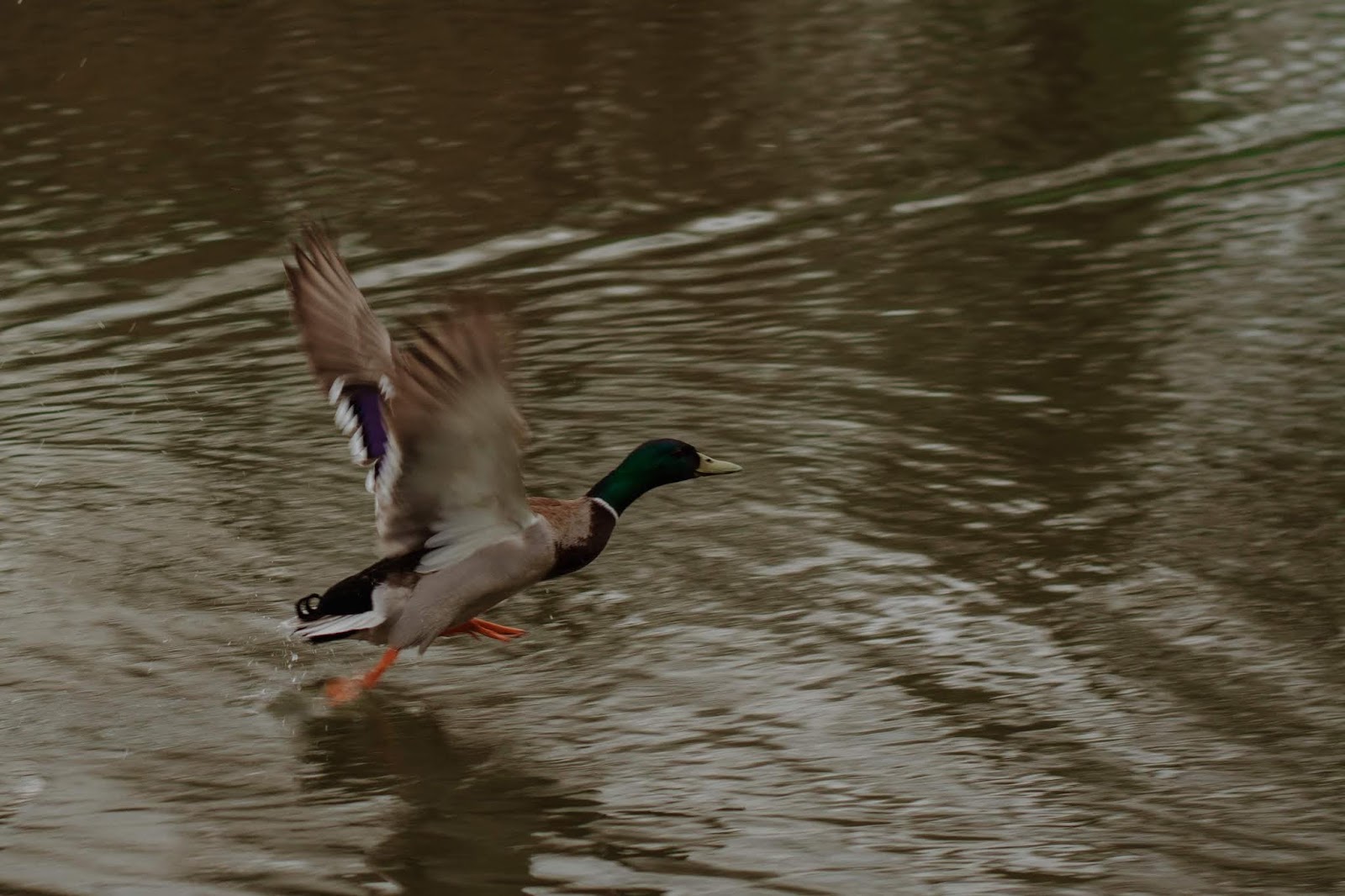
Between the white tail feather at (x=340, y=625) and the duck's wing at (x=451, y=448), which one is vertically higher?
the duck's wing at (x=451, y=448)

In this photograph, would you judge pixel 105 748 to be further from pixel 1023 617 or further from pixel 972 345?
pixel 972 345

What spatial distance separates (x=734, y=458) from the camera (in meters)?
7.49

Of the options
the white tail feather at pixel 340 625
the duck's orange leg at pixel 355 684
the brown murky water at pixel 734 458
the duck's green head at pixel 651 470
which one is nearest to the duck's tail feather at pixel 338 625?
the white tail feather at pixel 340 625

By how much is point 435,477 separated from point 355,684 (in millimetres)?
815

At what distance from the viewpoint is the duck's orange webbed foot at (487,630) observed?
19.1ft

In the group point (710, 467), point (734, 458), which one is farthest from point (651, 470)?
point (734, 458)

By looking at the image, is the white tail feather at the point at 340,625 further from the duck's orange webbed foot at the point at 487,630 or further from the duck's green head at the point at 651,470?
the duck's green head at the point at 651,470

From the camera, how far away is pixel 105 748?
5.39 metres

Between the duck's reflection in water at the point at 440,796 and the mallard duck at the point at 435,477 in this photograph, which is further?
the mallard duck at the point at 435,477

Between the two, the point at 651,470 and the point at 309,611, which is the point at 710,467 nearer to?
the point at 651,470

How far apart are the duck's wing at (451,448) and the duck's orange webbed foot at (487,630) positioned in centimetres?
33

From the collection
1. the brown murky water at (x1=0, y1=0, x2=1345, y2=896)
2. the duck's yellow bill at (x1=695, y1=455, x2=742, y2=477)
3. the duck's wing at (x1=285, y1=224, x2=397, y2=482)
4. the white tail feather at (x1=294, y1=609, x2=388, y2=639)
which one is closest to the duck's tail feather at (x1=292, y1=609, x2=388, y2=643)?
the white tail feather at (x1=294, y1=609, x2=388, y2=639)

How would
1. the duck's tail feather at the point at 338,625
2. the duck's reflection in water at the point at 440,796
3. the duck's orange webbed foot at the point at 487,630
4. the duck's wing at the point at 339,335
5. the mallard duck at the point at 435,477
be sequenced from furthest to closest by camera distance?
1. the duck's wing at the point at 339,335
2. the duck's orange webbed foot at the point at 487,630
3. the duck's tail feather at the point at 338,625
4. the mallard duck at the point at 435,477
5. the duck's reflection in water at the point at 440,796

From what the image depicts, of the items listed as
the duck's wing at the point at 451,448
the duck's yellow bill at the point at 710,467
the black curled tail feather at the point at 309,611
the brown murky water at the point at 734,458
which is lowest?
the brown murky water at the point at 734,458
